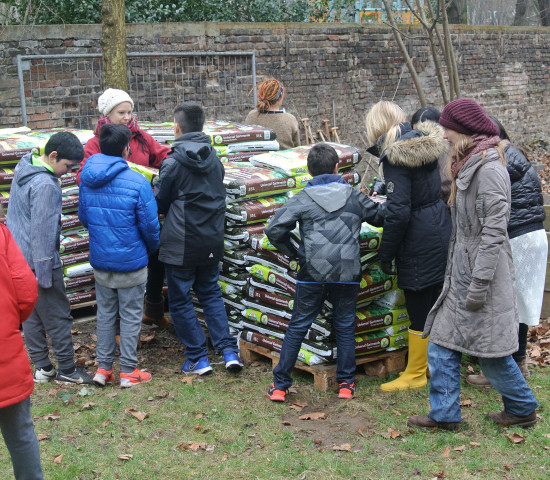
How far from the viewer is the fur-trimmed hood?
4.89 metres

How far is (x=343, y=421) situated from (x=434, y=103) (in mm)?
11026

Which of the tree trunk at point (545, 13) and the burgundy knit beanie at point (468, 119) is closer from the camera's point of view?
the burgundy knit beanie at point (468, 119)

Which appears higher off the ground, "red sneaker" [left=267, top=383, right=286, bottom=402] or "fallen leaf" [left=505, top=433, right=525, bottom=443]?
"fallen leaf" [left=505, top=433, right=525, bottom=443]

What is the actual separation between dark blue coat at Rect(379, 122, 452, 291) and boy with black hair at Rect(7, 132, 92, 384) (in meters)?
2.32

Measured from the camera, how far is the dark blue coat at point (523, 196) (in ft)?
16.6

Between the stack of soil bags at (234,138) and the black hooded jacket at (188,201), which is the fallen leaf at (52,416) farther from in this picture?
the stack of soil bags at (234,138)

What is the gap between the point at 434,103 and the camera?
14688 mm

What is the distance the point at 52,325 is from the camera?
17.4 feet

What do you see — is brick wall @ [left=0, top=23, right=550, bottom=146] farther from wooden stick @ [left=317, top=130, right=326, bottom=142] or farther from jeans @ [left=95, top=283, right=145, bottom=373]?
jeans @ [left=95, top=283, right=145, bottom=373]

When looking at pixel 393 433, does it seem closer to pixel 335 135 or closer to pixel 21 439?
pixel 21 439

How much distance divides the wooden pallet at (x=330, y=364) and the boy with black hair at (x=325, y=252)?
12cm

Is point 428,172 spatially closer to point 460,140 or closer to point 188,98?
point 460,140

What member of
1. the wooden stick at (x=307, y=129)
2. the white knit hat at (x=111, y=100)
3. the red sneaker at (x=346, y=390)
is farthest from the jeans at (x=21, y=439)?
the wooden stick at (x=307, y=129)

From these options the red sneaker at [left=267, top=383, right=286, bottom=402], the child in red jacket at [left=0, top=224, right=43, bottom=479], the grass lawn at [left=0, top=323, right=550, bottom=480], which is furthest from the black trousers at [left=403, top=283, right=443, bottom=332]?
the child in red jacket at [left=0, top=224, right=43, bottom=479]
